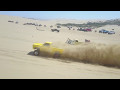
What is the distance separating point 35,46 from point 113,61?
6.36 m

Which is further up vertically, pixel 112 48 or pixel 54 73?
pixel 112 48

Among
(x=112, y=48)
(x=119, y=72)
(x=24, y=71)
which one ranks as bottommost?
(x=119, y=72)

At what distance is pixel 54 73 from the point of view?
7.54 meters

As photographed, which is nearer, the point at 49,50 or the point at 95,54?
the point at 95,54

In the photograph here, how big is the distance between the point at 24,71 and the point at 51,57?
4.06m

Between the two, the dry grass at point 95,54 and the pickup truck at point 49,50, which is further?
the pickup truck at point 49,50

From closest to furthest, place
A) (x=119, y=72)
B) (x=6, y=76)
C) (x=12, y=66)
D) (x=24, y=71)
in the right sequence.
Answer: (x=6, y=76), (x=24, y=71), (x=12, y=66), (x=119, y=72)

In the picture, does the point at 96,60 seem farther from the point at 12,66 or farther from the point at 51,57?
the point at 12,66

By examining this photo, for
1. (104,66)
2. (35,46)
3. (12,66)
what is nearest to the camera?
(12,66)

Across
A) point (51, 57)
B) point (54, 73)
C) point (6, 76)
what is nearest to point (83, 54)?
point (51, 57)

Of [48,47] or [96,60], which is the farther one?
[48,47]

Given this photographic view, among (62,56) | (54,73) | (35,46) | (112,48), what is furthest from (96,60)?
(35,46)

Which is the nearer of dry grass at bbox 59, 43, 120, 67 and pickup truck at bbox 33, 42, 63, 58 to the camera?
dry grass at bbox 59, 43, 120, 67

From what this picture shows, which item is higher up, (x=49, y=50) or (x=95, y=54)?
(x=49, y=50)
